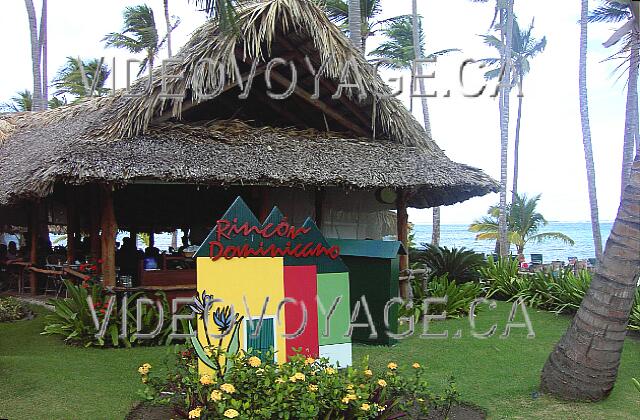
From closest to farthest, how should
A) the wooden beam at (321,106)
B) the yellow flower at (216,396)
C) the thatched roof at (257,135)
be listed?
the yellow flower at (216,396), the thatched roof at (257,135), the wooden beam at (321,106)

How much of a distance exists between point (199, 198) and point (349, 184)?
5.49 m

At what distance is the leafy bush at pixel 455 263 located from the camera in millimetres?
13805

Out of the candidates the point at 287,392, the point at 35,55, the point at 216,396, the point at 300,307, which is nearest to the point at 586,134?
the point at 300,307

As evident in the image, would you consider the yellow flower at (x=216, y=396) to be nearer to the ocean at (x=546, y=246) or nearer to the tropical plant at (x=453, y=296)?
the tropical plant at (x=453, y=296)

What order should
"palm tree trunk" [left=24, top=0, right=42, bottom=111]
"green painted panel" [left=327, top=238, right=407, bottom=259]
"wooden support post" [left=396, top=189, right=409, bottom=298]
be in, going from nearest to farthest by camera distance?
"green painted panel" [left=327, top=238, right=407, bottom=259] < "wooden support post" [left=396, top=189, right=409, bottom=298] < "palm tree trunk" [left=24, top=0, right=42, bottom=111]

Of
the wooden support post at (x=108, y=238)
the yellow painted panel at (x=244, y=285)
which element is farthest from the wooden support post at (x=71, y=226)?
the yellow painted panel at (x=244, y=285)

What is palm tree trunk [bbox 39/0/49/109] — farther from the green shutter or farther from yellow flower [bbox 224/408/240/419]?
yellow flower [bbox 224/408/240/419]

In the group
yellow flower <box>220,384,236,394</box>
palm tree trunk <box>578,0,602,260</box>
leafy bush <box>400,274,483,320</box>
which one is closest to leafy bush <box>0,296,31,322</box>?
leafy bush <box>400,274,483,320</box>

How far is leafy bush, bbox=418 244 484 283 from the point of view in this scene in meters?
13.8

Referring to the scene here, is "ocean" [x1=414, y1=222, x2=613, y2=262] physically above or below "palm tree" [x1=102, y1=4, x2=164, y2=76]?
below

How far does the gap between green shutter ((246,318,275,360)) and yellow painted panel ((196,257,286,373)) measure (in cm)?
5

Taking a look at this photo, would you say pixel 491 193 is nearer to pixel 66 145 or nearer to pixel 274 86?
pixel 274 86

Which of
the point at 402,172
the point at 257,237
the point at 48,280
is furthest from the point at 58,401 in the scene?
the point at 48,280

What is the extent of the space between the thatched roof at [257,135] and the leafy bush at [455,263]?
9.71ft
